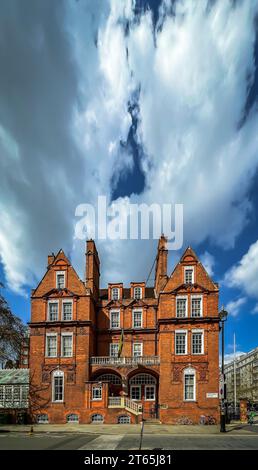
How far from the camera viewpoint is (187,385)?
41031 mm

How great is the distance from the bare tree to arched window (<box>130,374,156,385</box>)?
11.7 m

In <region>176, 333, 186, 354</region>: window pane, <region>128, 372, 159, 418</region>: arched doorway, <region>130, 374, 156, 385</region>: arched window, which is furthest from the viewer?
<region>130, 374, 156, 385</region>: arched window

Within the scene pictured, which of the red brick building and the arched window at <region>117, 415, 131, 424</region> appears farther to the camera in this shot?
the red brick building

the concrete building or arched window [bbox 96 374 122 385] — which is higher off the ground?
arched window [bbox 96 374 122 385]

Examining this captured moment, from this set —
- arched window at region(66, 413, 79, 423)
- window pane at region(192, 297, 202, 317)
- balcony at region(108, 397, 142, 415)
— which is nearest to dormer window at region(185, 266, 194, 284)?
window pane at region(192, 297, 202, 317)

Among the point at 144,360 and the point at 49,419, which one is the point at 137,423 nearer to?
the point at 144,360

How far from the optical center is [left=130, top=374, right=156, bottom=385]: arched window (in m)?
43.6

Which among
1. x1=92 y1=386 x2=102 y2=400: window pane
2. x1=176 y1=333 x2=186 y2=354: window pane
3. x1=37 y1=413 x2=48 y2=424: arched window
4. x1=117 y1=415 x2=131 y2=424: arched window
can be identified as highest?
x1=176 y1=333 x2=186 y2=354: window pane

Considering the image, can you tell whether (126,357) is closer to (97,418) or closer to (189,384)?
(97,418)

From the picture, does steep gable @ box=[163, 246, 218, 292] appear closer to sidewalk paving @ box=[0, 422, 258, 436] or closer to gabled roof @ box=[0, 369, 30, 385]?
sidewalk paving @ box=[0, 422, 258, 436]

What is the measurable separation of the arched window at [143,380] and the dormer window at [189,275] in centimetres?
1016

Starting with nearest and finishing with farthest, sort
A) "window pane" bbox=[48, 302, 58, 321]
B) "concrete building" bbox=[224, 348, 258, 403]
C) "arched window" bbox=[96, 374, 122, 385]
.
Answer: "arched window" bbox=[96, 374, 122, 385], "window pane" bbox=[48, 302, 58, 321], "concrete building" bbox=[224, 348, 258, 403]
